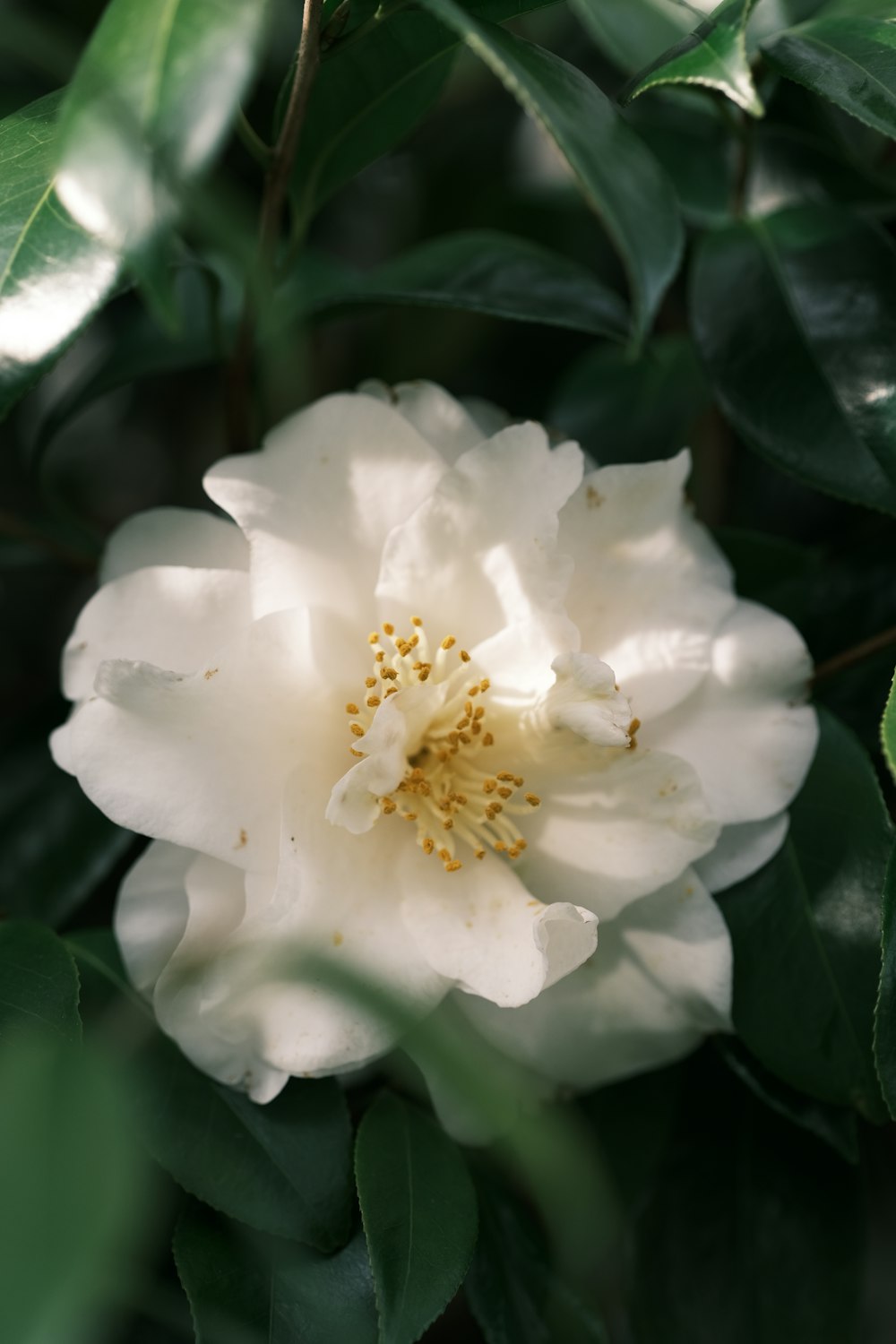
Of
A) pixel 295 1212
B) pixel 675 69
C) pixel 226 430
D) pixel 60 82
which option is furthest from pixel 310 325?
pixel 295 1212

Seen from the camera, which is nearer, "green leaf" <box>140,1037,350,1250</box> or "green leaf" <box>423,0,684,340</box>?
"green leaf" <box>423,0,684,340</box>

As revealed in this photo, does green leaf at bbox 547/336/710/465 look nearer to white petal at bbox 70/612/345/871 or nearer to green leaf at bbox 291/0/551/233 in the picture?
green leaf at bbox 291/0/551/233

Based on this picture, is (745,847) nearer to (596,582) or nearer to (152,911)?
(596,582)

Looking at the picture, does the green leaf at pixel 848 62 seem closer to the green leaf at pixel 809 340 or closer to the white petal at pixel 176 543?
the green leaf at pixel 809 340

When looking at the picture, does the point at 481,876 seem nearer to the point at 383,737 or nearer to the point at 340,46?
the point at 383,737

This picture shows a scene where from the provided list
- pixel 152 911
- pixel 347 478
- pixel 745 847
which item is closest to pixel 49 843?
pixel 152 911

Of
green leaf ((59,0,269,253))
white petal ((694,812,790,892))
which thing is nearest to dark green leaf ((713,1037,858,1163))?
white petal ((694,812,790,892))
